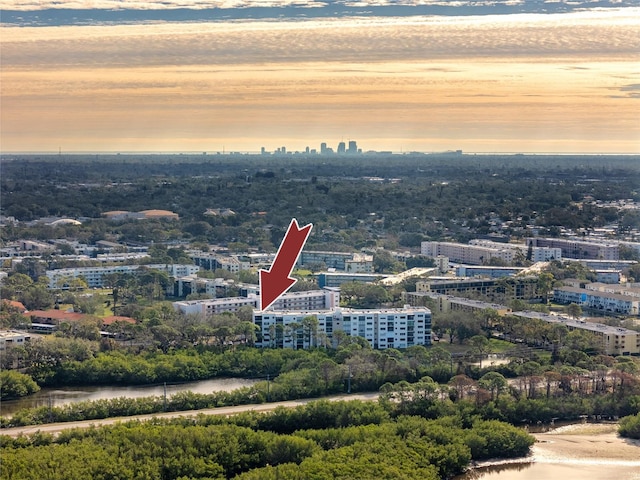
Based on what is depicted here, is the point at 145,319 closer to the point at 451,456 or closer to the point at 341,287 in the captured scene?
the point at 341,287

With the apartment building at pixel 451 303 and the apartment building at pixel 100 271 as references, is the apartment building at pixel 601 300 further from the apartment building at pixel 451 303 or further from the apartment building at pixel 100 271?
the apartment building at pixel 100 271

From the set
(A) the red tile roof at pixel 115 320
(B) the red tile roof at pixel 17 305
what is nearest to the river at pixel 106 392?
(A) the red tile roof at pixel 115 320

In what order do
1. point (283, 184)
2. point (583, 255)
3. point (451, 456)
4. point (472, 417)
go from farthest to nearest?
point (283, 184) < point (583, 255) < point (472, 417) < point (451, 456)

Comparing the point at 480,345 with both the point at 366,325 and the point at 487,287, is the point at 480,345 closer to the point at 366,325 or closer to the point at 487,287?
the point at 366,325

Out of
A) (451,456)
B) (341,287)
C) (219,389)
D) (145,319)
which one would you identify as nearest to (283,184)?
(341,287)

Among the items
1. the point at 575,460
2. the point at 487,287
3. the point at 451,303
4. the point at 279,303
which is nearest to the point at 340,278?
the point at 487,287

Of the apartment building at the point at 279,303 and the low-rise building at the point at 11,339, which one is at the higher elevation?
the apartment building at the point at 279,303
